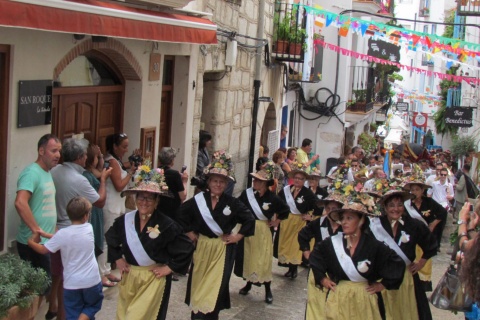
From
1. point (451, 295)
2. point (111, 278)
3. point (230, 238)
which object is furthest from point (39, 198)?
point (451, 295)

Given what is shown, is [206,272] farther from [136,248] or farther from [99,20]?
[99,20]

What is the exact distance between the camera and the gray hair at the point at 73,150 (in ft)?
24.7

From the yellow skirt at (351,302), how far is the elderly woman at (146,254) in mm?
1222

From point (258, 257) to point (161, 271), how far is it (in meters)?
2.87

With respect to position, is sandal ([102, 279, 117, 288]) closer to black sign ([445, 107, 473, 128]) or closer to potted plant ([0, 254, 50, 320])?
potted plant ([0, 254, 50, 320])

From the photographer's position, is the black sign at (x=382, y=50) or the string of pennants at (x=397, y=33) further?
the black sign at (x=382, y=50)

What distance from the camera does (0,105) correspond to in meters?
7.57

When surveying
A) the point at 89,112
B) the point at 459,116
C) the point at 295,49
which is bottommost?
the point at 89,112

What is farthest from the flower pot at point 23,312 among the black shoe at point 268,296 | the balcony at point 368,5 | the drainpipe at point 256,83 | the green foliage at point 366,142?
the green foliage at point 366,142

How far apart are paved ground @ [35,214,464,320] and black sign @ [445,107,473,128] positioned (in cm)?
1680

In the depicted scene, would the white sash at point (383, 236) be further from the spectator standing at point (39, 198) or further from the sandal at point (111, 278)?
the sandal at point (111, 278)

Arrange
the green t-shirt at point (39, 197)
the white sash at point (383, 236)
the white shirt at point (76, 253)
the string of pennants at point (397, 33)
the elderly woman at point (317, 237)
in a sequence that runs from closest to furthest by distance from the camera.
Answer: the white shirt at point (76, 253) < the elderly woman at point (317, 237) < the green t-shirt at point (39, 197) < the white sash at point (383, 236) < the string of pennants at point (397, 33)

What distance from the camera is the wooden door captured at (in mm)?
8969

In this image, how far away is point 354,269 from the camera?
650 centimetres
